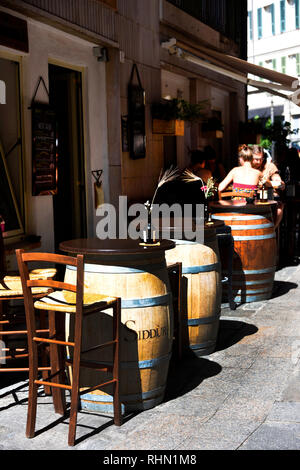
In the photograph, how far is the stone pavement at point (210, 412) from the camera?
11.9 ft

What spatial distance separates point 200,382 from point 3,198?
307 cm

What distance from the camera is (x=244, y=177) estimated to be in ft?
27.6

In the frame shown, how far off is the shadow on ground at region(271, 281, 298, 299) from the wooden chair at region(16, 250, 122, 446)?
155 inches

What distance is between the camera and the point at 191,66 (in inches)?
481

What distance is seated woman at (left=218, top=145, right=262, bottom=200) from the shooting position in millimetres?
8344

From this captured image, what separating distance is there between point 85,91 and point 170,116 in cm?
225

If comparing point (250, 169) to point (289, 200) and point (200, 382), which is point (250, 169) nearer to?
point (289, 200)

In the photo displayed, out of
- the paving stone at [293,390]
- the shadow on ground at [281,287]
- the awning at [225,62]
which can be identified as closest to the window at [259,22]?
the awning at [225,62]

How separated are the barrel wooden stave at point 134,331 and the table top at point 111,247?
8 cm

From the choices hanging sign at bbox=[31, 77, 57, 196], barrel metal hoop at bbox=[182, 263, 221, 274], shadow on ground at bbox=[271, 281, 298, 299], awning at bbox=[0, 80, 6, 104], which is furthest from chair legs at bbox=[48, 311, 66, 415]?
shadow on ground at bbox=[271, 281, 298, 299]

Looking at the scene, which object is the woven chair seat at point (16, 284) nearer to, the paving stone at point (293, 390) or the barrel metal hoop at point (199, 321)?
the barrel metal hoop at point (199, 321)

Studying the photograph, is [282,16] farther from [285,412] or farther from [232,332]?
[285,412]

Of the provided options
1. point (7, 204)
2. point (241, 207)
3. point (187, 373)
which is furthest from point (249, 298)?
point (7, 204)
